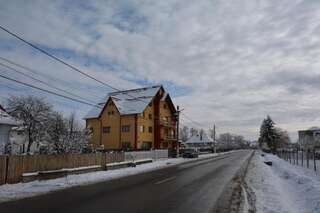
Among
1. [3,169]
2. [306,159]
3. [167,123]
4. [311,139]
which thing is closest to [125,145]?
[167,123]

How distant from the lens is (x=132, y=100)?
56.6 meters

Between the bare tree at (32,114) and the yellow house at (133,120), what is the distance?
571 inches

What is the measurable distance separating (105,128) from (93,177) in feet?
116

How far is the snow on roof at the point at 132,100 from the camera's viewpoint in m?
53.1

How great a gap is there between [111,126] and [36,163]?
36.4 m

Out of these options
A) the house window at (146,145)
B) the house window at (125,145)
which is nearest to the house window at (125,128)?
the house window at (125,145)

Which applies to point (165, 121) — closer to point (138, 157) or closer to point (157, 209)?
point (138, 157)

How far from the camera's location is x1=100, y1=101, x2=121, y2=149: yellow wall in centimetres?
5353

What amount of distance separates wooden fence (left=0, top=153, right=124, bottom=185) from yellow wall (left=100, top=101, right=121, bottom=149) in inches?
1129

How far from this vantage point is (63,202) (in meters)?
11.3

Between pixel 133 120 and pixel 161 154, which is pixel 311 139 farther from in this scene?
pixel 161 154

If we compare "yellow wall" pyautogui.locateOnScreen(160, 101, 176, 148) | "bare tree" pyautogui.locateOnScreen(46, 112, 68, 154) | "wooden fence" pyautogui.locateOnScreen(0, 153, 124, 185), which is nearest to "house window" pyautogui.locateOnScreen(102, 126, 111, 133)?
"yellow wall" pyautogui.locateOnScreen(160, 101, 176, 148)

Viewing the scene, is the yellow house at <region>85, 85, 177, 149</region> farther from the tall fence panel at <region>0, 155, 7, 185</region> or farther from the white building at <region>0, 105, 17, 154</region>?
the tall fence panel at <region>0, 155, 7, 185</region>

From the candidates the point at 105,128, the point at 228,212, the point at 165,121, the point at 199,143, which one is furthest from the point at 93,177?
the point at 199,143
